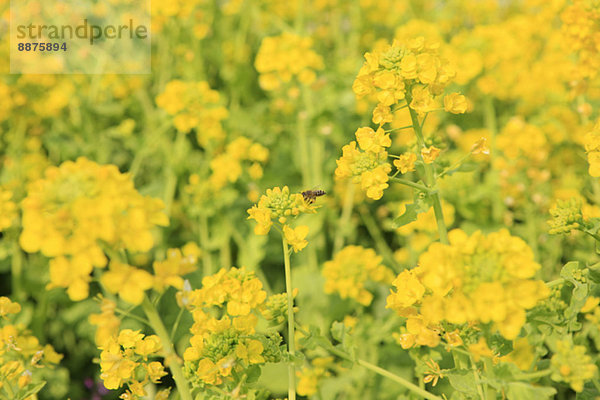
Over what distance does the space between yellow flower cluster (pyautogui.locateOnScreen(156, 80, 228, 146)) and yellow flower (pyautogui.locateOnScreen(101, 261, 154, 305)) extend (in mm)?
2075

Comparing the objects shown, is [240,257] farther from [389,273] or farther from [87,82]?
[87,82]

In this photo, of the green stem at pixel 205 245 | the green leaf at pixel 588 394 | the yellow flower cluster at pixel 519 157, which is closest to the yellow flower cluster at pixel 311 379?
the green leaf at pixel 588 394

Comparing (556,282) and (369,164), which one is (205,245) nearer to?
(369,164)

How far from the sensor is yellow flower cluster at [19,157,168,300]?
1.03m

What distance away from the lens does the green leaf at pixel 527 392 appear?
1.21m

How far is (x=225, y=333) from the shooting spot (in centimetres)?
151

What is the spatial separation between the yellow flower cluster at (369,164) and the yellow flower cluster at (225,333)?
0.44m

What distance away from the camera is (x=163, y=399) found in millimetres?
1458

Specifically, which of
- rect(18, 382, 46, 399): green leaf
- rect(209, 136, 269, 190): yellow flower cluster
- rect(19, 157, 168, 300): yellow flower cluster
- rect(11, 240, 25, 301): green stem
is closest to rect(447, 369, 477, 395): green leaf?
rect(19, 157, 168, 300): yellow flower cluster

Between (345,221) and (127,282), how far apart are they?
7.22 feet

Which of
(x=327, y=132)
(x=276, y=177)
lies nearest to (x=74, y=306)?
(x=276, y=177)

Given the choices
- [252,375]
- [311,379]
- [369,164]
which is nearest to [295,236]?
[369,164]

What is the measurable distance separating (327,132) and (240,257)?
93 cm

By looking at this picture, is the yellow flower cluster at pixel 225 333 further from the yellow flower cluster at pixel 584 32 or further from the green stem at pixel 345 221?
the yellow flower cluster at pixel 584 32
